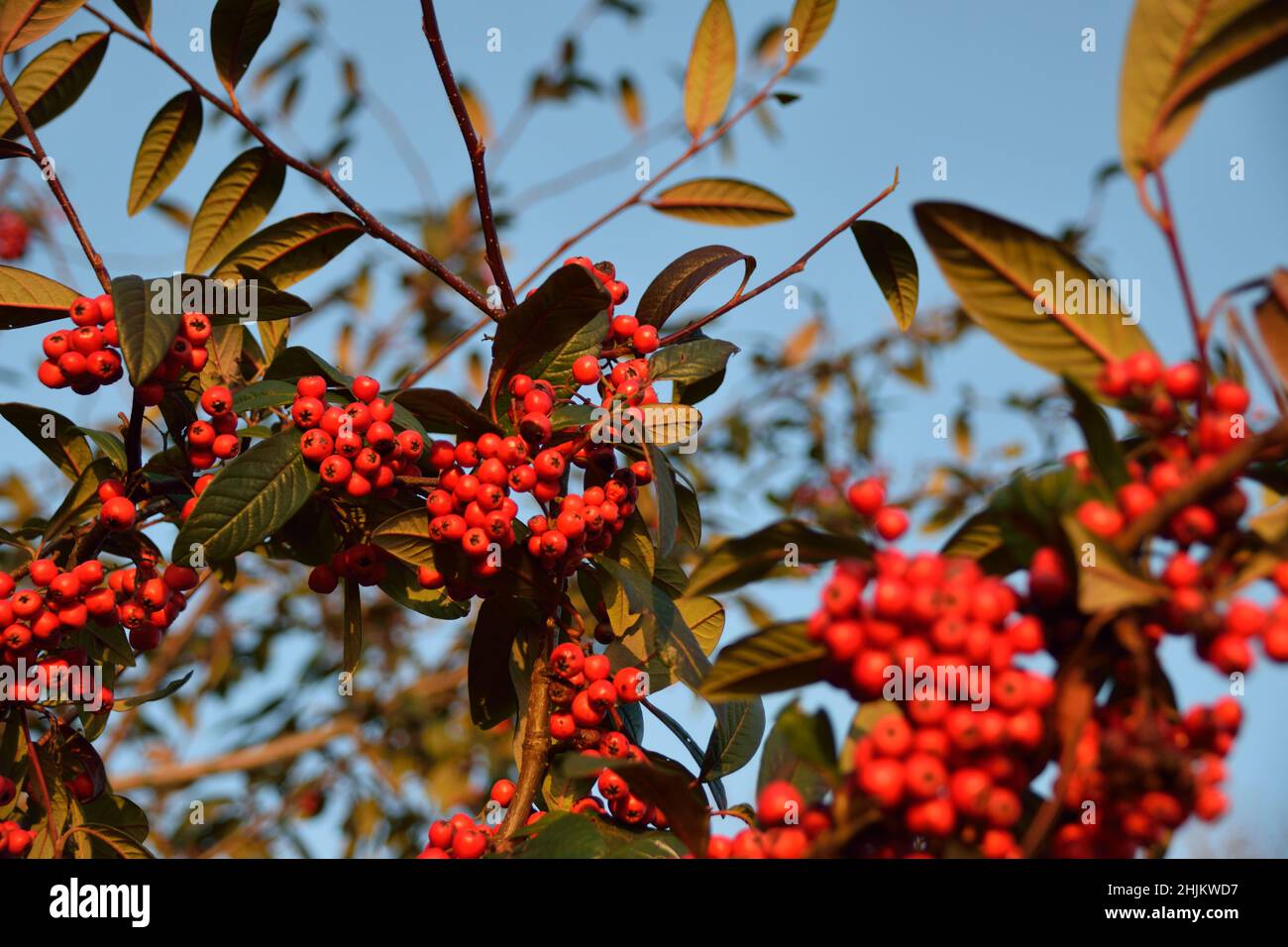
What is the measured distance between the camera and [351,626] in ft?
8.07

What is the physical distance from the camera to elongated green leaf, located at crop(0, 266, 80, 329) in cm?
235

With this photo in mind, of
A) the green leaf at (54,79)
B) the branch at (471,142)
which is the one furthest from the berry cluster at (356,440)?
the green leaf at (54,79)

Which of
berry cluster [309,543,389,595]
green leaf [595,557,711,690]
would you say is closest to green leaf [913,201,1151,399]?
green leaf [595,557,711,690]

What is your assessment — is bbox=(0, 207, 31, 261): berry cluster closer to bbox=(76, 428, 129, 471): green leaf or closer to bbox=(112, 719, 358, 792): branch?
bbox=(112, 719, 358, 792): branch

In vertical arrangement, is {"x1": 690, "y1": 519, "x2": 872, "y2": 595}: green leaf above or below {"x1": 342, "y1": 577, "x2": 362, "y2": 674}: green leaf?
above

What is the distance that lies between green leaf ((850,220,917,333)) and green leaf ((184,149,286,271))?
58.5 inches

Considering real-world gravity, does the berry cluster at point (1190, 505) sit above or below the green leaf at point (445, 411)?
below

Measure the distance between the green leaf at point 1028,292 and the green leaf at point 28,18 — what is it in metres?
2.26

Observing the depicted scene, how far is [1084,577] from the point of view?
48.1 inches

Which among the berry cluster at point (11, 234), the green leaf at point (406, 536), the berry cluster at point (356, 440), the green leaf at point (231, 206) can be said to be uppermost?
the berry cluster at point (11, 234)

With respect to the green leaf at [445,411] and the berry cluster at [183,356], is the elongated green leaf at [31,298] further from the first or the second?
the green leaf at [445,411]

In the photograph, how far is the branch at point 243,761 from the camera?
615 centimetres

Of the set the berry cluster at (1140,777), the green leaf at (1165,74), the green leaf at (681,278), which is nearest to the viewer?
the berry cluster at (1140,777)
